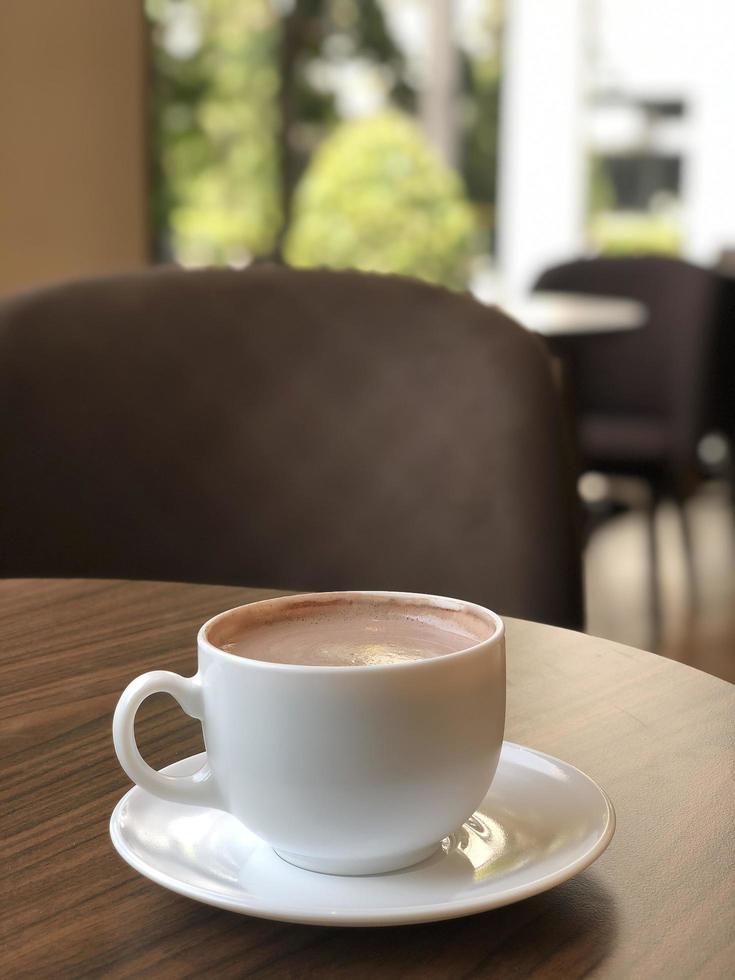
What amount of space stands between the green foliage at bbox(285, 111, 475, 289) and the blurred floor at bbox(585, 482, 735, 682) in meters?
1.85

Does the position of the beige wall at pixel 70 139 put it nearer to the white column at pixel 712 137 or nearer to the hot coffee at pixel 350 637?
the hot coffee at pixel 350 637

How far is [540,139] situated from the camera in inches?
282

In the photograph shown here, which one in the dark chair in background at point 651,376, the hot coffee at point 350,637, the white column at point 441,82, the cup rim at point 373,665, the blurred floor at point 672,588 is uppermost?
the white column at point 441,82

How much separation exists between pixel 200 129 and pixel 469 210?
7.10 ft

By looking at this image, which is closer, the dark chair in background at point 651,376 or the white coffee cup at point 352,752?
the white coffee cup at point 352,752

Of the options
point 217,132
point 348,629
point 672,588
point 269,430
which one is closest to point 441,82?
point 217,132

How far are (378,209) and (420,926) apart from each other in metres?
5.66

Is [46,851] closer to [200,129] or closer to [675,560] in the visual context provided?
[675,560]

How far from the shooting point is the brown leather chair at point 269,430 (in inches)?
37.6

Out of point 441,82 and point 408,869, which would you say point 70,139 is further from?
point 441,82

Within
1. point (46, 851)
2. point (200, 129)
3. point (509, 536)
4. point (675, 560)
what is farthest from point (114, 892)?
point (200, 129)

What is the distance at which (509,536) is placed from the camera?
3.05ft

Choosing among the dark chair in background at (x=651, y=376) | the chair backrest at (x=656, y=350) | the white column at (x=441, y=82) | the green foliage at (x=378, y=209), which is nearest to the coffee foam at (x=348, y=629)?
the dark chair in background at (x=651, y=376)

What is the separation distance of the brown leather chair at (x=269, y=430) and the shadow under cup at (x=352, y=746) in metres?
0.56
